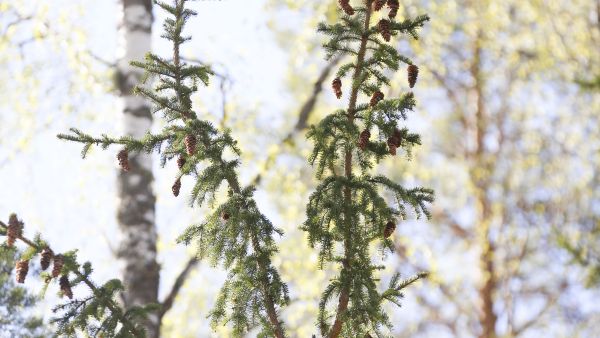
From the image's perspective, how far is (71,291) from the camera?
10.5ft

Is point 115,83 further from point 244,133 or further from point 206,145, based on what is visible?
point 244,133

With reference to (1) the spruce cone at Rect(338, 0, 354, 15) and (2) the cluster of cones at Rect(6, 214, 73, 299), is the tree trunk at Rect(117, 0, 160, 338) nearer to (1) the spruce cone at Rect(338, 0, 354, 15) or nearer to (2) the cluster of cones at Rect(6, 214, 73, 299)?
(2) the cluster of cones at Rect(6, 214, 73, 299)

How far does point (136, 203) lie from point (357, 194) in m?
2.43

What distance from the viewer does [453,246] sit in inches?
503

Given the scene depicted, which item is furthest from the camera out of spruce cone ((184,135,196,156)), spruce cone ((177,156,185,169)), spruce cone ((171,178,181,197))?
spruce cone ((177,156,185,169))

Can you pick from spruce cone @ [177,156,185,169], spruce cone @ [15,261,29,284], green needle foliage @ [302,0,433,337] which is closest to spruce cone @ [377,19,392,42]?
green needle foliage @ [302,0,433,337]

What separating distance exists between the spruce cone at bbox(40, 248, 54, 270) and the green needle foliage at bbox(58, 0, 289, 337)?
52 cm

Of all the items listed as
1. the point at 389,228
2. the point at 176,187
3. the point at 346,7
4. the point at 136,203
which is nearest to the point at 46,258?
the point at 176,187

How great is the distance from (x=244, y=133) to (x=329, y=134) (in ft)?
21.5

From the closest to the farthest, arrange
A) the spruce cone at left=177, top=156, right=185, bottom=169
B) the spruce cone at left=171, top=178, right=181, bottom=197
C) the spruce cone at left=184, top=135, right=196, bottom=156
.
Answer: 1. the spruce cone at left=184, top=135, right=196, bottom=156
2. the spruce cone at left=171, top=178, right=181, bottom=197
3. the spruce cone at left=177, top=156, right=185, bottom=169

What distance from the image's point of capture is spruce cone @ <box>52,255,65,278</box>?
3.14m

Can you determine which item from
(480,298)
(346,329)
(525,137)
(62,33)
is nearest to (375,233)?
(346,329)

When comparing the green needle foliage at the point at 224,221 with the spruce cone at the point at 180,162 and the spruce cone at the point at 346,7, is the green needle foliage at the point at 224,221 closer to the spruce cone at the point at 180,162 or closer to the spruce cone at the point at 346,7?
the spruce cone at the point at 180,162

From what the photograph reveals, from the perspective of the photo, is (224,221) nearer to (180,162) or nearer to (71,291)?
(180,162)
